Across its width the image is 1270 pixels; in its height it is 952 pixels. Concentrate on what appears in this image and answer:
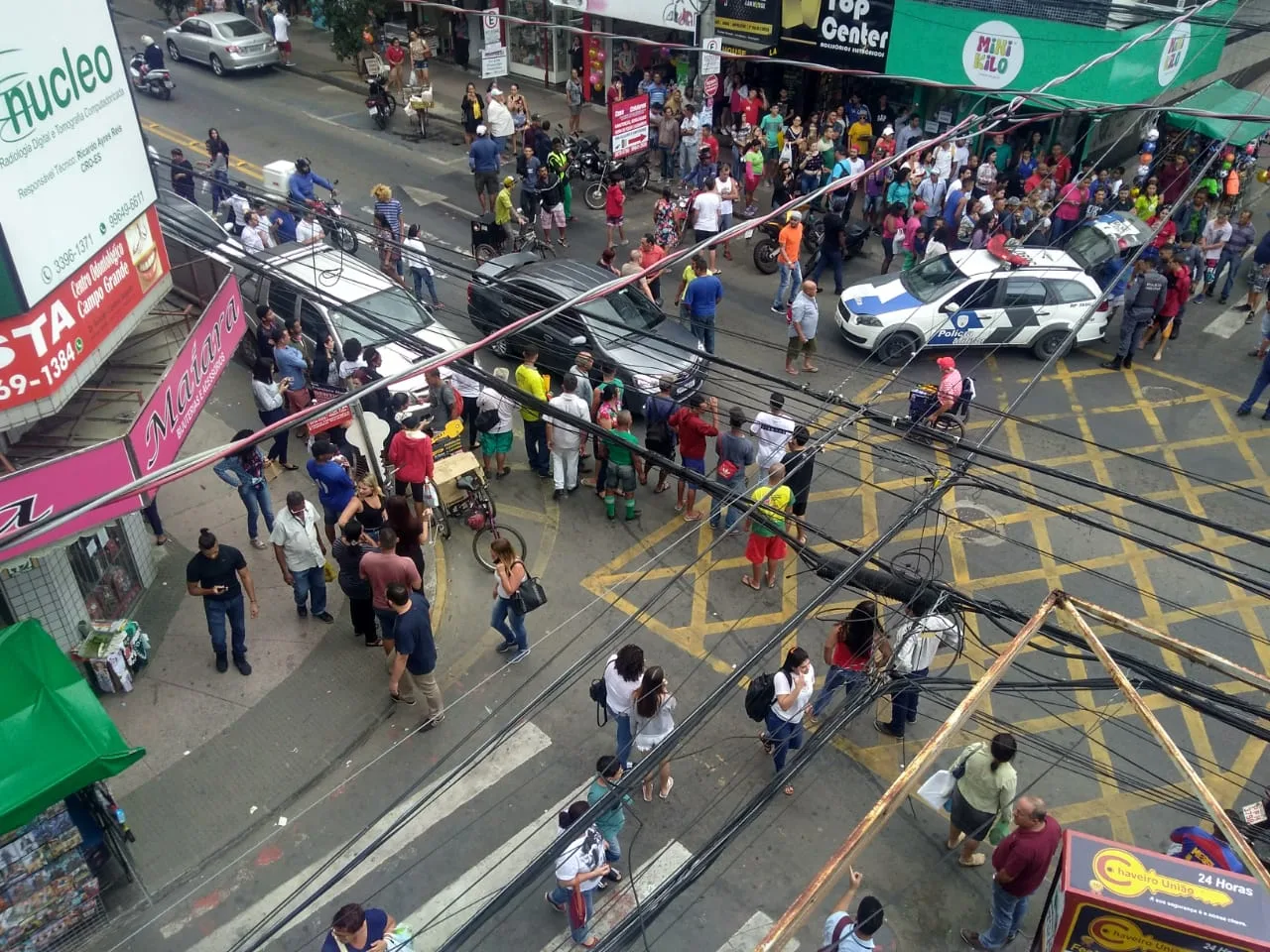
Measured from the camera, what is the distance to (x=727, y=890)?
7.95 meters

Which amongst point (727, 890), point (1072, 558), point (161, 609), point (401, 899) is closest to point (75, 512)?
point (401, 899)

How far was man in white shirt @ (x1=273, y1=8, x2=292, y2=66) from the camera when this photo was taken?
2758 cm

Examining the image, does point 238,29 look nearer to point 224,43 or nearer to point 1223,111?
point 224,43

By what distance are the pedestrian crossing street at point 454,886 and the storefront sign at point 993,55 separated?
16.1 metres

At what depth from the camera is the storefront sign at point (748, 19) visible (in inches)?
845

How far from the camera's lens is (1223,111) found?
19.7 metres

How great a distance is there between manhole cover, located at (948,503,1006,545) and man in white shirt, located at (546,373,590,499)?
14.5 ft

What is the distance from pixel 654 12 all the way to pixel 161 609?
1767cm

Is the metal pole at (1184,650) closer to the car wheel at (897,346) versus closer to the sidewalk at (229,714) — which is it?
the sidewalk at (229,714)

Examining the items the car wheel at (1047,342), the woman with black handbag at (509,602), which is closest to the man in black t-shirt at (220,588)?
the woman with black handbag at (509,602)

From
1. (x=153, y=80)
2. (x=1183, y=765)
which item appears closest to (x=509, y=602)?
(x=1183, y=765)

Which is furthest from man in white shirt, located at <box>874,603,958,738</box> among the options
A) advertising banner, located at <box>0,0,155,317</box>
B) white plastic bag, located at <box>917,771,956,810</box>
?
advertising banner, located at <box>0,0,155,317</box>

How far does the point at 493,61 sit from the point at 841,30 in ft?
23.2

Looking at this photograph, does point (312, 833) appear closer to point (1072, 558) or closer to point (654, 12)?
point (1072, 558)
